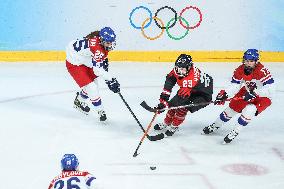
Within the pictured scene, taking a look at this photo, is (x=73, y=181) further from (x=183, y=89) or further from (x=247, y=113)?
(x=247, y=113)

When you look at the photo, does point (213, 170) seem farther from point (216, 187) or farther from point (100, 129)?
point (100, 129)

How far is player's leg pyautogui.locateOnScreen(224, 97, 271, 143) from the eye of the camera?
4984mm

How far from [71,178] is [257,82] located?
7.65ft

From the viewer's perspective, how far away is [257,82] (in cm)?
507

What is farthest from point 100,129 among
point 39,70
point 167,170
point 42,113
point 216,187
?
point 39,70

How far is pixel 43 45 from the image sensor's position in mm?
8156

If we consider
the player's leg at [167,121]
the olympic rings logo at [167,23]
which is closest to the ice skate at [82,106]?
the player's leg at [167,121]

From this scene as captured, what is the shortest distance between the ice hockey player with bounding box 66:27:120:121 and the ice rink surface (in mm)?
182

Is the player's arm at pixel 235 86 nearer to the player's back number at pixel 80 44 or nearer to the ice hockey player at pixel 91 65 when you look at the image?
the ice hockey player at pixel 91 65

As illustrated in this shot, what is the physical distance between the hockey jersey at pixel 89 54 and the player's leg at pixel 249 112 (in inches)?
44.7

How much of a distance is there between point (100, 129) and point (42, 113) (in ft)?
2.62

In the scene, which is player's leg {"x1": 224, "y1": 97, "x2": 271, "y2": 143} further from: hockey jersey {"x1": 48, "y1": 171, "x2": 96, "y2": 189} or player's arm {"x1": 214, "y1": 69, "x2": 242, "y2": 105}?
hockey jersey {"x1": 48, "y1": 171, "x2": 96, "y2": 189}

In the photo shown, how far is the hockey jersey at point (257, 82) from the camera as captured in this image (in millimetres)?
4965

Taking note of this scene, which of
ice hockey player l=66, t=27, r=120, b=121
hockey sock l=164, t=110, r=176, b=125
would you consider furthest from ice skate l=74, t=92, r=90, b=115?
hockey sock l=164, t=110, r=176, b=125
